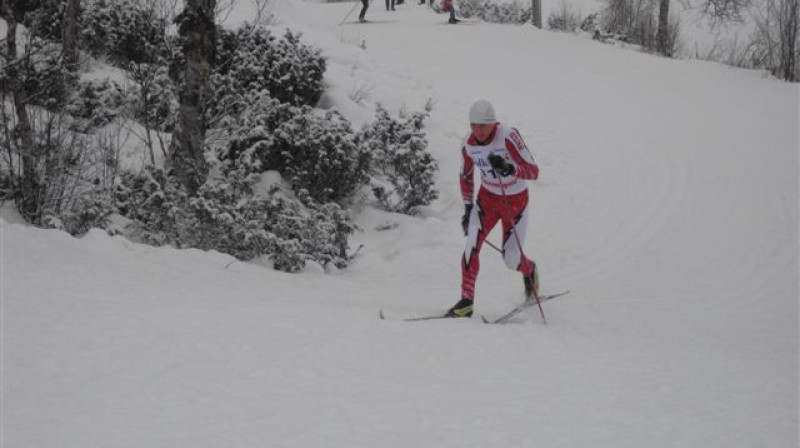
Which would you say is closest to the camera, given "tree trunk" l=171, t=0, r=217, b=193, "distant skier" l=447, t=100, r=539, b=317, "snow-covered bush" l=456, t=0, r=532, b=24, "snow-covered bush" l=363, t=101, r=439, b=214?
"distant skier" l=447, t=100, r=539, b=317

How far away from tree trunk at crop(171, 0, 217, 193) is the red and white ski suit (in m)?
3.10

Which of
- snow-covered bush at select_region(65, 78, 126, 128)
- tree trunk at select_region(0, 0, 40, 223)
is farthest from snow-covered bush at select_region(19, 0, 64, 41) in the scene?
tree trunk at select_region(0, 0, 40, 223)

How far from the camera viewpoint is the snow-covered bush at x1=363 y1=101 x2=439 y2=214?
30.1ft

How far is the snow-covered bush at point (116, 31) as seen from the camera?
948 cm

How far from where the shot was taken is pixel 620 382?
11.7 ft

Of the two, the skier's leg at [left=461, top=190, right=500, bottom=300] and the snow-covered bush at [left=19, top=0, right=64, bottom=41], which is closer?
the skier's leg at [left=461, top=190, right=500, bottom=300]

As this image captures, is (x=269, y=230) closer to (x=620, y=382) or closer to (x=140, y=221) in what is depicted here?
(x=140, y=221)

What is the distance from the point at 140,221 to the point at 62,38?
3.57 metres

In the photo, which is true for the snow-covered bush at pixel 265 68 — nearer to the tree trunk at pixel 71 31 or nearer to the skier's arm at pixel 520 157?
the tree trunk at pixel 71 31

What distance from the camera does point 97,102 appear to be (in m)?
8.23

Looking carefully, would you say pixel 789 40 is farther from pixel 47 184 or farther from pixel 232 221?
pixel 47 184

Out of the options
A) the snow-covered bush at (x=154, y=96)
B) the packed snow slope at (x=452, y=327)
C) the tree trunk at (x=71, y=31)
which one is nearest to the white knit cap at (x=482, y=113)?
the packed snow slope at (x=452, y=327)

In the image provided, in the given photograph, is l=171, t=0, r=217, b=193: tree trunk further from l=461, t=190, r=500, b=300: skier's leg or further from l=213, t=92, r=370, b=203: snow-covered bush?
l=461, t=190, r=500, b=300: skier's leg

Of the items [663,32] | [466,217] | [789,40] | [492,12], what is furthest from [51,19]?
[492,12]
